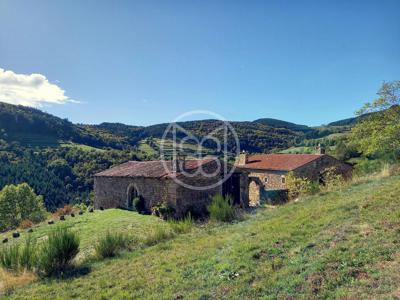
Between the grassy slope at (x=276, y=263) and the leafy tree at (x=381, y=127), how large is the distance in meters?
5.04

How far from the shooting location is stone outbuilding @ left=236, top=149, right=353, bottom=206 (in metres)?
28.4

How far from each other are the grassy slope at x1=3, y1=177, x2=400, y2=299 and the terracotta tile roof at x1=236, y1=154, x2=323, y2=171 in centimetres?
1932

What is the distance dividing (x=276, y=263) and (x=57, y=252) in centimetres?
638

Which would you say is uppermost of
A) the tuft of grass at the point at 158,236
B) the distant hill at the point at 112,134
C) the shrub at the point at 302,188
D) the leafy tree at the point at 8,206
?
the distant hill at the point at 112,134

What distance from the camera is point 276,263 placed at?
6039mm

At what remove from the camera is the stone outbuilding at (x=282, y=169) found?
28375 mm

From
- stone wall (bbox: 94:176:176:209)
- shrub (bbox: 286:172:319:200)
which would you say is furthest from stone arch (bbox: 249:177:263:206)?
stone wall (bbox: 94:176:176:209)

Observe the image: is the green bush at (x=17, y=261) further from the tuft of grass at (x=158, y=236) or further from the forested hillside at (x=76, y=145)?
the forested hillside at (x=76, y=145)

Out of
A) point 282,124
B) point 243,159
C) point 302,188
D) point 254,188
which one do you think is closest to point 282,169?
point 254,188

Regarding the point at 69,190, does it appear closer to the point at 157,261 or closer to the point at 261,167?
the point at 261,167

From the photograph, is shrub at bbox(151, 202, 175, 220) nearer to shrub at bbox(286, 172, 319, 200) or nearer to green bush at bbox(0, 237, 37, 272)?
shrub at bbox(286, 172, 319, 200)

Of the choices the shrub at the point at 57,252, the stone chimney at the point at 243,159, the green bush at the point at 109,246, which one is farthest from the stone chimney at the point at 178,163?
the stone chimney at the point at 243,159

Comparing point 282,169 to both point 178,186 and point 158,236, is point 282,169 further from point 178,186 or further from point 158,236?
point 158,236

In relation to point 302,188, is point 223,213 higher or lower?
lower
